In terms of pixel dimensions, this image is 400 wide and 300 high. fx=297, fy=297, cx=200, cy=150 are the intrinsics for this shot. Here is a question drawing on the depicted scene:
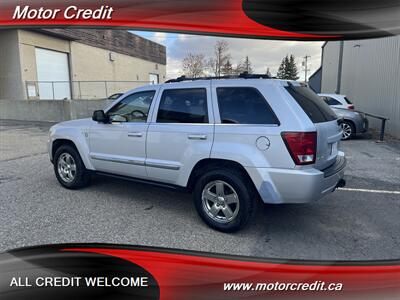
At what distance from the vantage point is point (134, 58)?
26.3 metres

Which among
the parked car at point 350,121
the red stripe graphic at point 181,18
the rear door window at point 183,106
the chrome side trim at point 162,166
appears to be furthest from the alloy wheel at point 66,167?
the parked car at point 350,121

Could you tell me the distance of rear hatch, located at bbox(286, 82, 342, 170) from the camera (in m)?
3.27

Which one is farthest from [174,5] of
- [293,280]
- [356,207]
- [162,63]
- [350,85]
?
[162,63]

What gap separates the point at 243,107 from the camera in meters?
3.43

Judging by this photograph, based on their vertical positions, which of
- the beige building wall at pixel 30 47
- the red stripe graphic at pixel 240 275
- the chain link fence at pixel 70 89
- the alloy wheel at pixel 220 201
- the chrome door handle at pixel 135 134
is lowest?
the red stripe graphic at pixel 240 275

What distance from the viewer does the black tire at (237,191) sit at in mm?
3365

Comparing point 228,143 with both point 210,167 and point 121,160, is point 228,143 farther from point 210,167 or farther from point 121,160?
point 121,160

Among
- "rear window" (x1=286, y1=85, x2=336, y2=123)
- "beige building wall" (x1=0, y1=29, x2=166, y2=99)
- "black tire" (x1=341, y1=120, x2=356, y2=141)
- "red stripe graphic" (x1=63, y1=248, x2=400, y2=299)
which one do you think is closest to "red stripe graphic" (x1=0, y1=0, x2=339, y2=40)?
"rear window" (x1=286, y1=85, x2=336, y2=123)

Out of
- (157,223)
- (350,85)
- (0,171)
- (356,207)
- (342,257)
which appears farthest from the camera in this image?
(350,85)

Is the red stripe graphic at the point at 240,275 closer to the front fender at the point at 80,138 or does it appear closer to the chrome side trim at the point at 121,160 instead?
the chrome side trim at the point at 121,160

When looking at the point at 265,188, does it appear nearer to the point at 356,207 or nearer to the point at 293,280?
the point at 293,280

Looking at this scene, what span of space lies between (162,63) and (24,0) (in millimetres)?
29334

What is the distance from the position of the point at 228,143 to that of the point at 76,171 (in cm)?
285

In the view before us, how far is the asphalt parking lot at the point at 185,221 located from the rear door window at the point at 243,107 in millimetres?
1269
